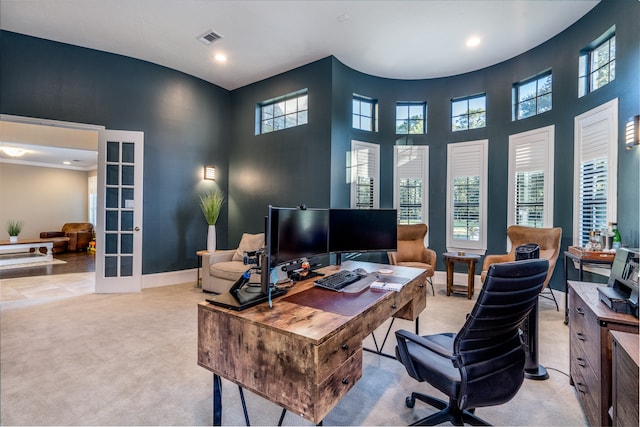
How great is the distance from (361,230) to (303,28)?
8.96 ft

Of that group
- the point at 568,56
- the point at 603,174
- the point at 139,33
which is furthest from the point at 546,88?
the point at 139,33

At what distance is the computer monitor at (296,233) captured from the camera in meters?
1.60

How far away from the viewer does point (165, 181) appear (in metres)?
4.61

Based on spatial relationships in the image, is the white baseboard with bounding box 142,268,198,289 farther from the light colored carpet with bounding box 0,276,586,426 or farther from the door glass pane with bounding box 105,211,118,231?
the light colored carpet with bounding box 0,276,586,426

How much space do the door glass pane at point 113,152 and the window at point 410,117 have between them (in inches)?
173

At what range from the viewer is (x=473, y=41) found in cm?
373

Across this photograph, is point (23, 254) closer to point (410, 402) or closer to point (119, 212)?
point (119, 212)

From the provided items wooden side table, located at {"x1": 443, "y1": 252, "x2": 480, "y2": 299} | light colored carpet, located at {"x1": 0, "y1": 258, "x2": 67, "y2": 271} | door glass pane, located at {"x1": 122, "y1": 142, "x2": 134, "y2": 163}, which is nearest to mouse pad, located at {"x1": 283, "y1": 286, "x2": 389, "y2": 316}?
wooden side table, located at {"x1": 443, "y1": 252, "x2": 480, "y2": 299}

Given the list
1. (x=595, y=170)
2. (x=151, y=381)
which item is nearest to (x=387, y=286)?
(x=151, y=381)

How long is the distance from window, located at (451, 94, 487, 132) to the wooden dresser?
11.3 ft

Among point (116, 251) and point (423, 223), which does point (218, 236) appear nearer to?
point (116, 251)

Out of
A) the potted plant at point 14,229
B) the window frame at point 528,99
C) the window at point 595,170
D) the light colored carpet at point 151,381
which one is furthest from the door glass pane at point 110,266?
the window frame at point 528,99

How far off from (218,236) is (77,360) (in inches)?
121

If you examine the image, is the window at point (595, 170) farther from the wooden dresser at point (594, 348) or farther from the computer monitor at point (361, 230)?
the computer monitor at point (361, 230)
